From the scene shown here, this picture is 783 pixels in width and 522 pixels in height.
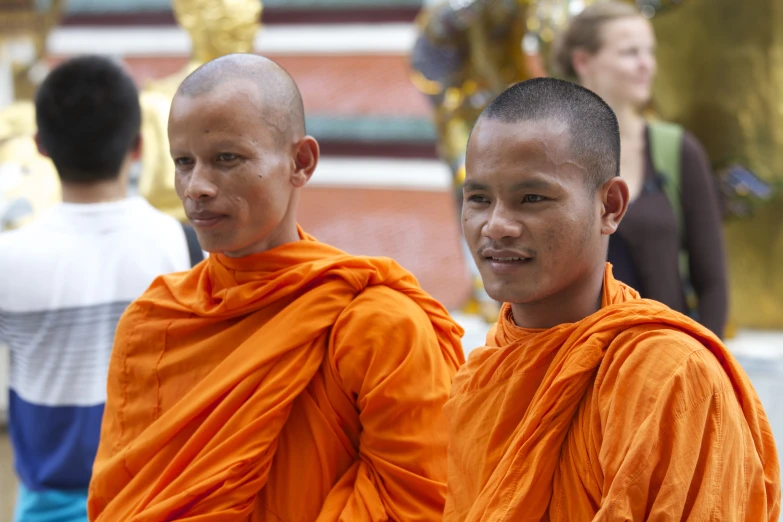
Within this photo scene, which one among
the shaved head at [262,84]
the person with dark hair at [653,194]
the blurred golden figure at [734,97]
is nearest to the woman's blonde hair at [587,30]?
the person with dark hair at [653,194]

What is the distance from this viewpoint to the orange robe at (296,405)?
A: 4.91 ft

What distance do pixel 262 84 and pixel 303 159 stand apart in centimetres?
14

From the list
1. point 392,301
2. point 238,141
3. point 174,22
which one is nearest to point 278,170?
point 238,141

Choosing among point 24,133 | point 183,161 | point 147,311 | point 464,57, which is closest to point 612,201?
point 183,161

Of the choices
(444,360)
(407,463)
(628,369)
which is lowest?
(407,463)

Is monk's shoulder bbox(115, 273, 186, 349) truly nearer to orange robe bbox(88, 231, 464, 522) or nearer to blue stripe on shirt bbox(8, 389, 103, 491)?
orange robe bbox(88, 231, 464, 522)

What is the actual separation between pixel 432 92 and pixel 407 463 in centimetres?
225

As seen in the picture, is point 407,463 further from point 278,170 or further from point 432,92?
point 432,92

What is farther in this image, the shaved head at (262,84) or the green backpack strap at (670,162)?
the green backpack strap at (670,162)

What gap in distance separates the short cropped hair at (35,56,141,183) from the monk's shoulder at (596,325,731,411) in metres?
1.22

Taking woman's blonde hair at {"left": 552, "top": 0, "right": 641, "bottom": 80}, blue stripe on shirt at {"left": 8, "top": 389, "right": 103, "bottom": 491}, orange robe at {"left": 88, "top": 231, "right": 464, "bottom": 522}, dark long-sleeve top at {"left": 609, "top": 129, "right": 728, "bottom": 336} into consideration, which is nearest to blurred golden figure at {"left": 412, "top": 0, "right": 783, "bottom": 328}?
woman's blonde hair at {"left": 552, "top": 0, "right": 641, "bottom": 80}

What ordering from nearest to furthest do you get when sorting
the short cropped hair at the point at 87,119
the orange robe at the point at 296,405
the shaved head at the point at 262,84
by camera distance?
1. the orange robe at the point at 296,405
2. the shaved head at the point at 262,84
3. the short cropped hair at the point at 87,119

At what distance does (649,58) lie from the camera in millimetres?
2348

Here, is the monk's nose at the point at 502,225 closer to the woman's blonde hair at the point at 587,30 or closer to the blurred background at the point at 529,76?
the blurred background at the point at 529,76
